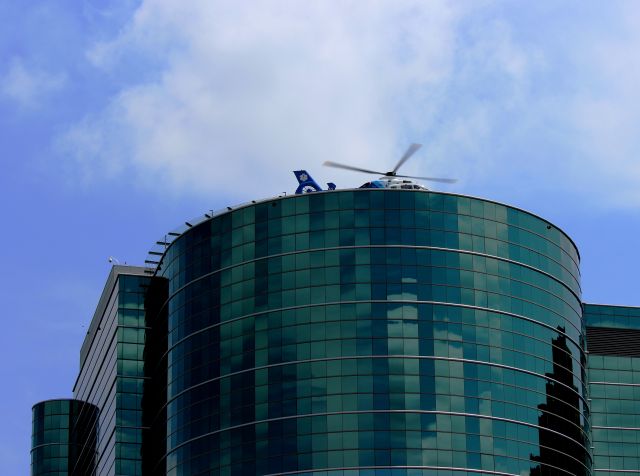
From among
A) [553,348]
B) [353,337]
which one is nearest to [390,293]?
[353,337]

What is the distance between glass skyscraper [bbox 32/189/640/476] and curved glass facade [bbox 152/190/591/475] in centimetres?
16

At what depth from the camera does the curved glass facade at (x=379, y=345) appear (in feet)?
605

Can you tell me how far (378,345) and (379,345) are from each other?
11 centimetres

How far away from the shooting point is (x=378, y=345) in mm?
186750

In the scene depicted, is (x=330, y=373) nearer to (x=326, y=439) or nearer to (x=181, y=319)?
(x=326, y=439)

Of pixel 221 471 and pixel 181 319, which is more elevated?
pixel 181 319

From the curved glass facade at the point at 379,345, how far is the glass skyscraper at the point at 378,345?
157mm

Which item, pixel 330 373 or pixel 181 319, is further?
pixel 181 319

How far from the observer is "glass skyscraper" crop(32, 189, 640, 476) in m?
184

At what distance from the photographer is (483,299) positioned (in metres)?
190

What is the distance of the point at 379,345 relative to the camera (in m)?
187

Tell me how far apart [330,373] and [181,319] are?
22.1 meters

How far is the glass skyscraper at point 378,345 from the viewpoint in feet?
605

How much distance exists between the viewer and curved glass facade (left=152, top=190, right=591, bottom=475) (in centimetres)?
18450
